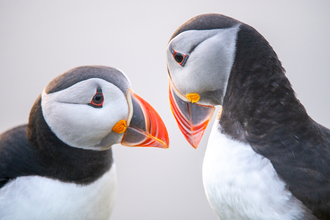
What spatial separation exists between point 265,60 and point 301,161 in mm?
279

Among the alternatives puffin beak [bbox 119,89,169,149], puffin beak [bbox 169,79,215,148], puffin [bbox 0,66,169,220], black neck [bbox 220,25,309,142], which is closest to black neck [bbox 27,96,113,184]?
puffin [bbox 0,66,169,220]

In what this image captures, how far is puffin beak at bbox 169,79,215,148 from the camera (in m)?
0.99

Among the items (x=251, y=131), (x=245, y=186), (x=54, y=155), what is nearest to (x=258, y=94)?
(x=251, y=131)

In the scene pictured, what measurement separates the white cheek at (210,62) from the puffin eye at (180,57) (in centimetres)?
1

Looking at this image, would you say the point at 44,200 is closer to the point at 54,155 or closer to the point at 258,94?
the point at 54,155

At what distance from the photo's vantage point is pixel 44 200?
35.3 inches

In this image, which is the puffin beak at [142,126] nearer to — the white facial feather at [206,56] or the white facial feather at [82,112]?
the white facial feather at [82,112]

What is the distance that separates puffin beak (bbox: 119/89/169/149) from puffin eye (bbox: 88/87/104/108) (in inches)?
3.4

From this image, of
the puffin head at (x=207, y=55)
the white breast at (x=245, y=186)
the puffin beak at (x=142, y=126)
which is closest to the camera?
the white breast at (x=245, y=186)

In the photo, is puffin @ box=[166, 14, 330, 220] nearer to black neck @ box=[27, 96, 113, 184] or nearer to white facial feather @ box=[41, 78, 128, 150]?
white facial feather @ box=[41, 78, 128, 150]

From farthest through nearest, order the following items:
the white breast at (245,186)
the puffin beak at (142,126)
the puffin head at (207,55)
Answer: the puffin beak at (142,126), the puffin head at (207,55), the white breast at (245,186)

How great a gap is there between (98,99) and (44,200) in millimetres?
342

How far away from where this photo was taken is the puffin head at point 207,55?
2.72 ft

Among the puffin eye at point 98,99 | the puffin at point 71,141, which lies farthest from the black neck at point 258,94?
the puffin eye at point 98,99
